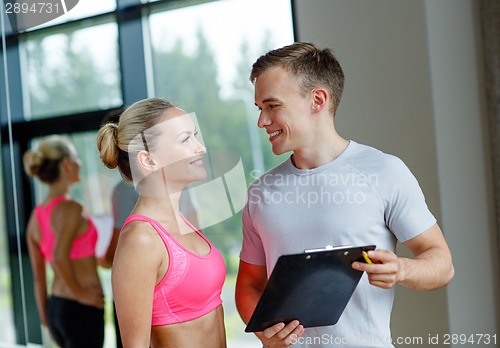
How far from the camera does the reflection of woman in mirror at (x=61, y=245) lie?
11.6 feet

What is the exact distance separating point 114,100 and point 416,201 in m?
2.30

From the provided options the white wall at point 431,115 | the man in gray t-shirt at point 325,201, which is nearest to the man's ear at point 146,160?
the man in gray t-shirt at point 325,201

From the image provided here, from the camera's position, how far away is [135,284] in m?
1.60

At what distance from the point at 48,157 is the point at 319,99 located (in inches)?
85.5

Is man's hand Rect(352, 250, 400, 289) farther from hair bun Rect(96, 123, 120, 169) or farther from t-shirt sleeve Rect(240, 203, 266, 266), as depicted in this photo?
hair bun Rect(96, 123, 120, 169)

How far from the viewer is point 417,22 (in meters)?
2.46

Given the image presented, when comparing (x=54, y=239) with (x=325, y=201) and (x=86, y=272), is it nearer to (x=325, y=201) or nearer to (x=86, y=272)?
(x=86, y=272)

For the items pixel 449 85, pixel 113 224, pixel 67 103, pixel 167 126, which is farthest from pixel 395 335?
pixel 67 103

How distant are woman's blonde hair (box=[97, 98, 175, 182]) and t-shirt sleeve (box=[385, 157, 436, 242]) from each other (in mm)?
605

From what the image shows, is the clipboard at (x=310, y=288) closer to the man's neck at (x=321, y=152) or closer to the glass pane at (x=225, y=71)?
the man's neck at (x=321, y=152)

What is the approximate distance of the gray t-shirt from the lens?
1.74 m

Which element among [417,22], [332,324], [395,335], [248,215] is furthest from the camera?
[395,335]

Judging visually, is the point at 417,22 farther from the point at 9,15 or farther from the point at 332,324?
the point at 9,15

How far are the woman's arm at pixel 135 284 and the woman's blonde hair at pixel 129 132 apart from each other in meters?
0.24
